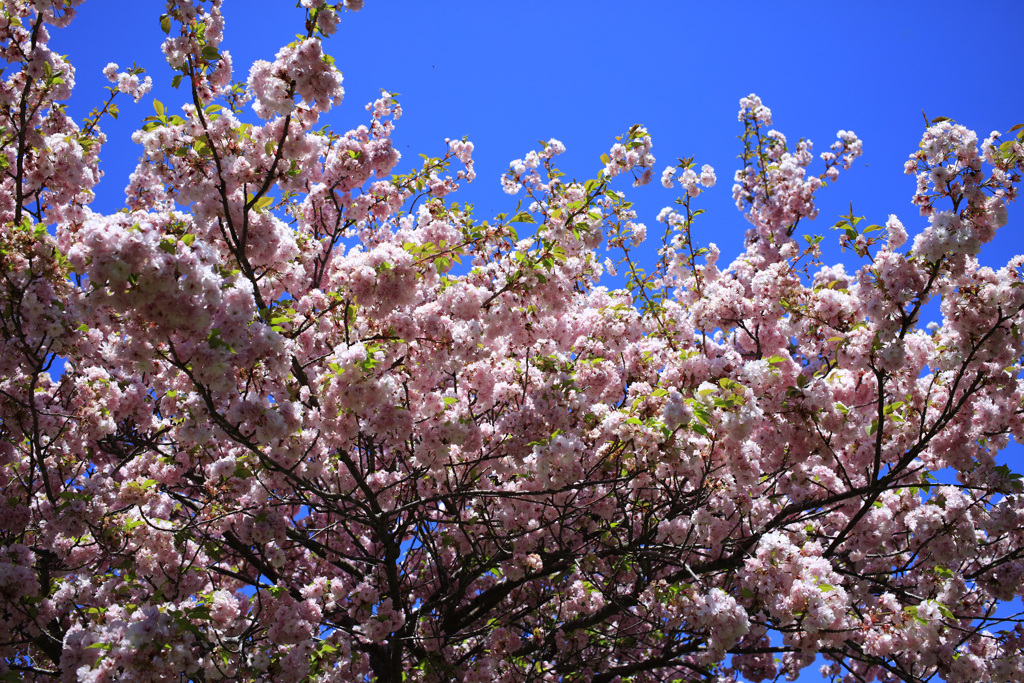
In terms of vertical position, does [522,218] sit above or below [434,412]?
A: above

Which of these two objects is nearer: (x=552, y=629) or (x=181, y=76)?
(x=181, y=76)

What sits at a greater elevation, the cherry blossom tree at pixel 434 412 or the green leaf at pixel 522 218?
the green leaf at pixel 522 218

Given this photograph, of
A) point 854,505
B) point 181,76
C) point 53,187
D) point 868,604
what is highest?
point 53,187

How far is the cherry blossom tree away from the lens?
13.7 feet

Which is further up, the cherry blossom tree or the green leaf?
the green leaf

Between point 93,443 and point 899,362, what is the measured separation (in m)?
7.24

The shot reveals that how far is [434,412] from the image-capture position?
505 centimetres

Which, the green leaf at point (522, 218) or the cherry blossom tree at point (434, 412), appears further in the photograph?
the green leaf at point (522, 218)

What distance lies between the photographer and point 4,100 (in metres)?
5.73

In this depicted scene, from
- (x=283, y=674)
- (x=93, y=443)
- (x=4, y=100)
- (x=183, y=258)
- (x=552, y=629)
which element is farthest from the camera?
(x=552, y=629)

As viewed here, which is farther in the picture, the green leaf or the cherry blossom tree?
the green leaf

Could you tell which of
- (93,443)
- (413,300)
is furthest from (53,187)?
(413,300)

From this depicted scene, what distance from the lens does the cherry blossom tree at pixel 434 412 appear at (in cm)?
416

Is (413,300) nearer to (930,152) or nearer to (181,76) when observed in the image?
(181,76)
